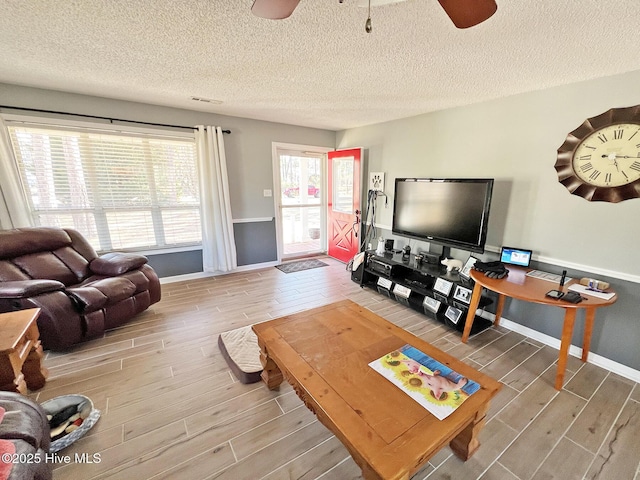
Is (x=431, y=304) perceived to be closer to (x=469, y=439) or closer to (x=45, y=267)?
(x=469, y=439)

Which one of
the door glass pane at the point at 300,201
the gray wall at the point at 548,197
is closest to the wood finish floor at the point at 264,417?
the gray wall at the point at 548,197

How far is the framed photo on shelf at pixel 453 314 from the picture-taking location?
2425 mm

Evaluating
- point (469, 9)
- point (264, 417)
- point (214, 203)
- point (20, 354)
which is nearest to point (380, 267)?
point (264, 417)

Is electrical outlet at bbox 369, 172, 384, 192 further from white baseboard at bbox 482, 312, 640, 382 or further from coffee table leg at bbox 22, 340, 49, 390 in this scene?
coffee table leg at bbox 22, 340, 49, 390

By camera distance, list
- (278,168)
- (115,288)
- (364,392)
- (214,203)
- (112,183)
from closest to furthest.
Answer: (364,392) → (115,288) → (112,183) → (214,203) → (278,168)

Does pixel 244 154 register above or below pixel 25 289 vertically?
above

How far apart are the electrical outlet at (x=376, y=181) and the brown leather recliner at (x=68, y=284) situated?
316 cm

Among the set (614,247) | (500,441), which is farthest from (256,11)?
(614,247)

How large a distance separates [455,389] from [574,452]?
0.86m

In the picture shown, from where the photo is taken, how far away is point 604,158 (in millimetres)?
1941

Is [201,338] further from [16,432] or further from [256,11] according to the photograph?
[256,11]

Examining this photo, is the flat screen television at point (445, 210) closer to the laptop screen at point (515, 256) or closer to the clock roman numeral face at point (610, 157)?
the laptop screen at point (515, 256)

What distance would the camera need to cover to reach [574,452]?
1378 millimetres

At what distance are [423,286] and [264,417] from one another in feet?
6.58
